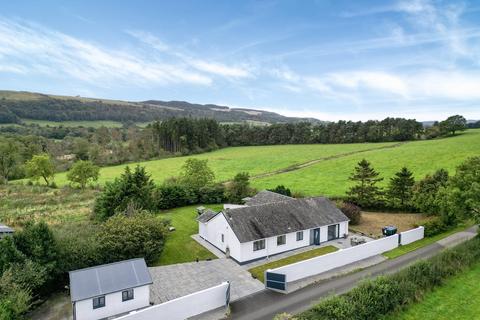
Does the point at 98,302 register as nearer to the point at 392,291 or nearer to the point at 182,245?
the point at 182,245

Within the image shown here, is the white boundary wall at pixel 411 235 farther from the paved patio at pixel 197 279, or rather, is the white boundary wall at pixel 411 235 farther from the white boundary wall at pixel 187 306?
the white boundary wall at pixel 187 306

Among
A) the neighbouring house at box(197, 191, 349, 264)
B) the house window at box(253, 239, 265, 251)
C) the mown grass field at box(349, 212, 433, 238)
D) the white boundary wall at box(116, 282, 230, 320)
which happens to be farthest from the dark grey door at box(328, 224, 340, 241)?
the white boundary wall at box(116, 282, 230, 320)

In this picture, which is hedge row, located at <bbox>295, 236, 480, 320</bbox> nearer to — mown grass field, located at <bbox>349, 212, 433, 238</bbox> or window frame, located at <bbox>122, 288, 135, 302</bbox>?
mown grass field, located at <bbox>349, 212, 433, 238</bbox>

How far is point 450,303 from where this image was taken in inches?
741

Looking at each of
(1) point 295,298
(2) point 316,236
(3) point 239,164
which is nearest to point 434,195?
(2) point 316,236

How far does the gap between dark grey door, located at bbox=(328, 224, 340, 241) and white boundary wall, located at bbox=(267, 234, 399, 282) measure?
15.1 feet

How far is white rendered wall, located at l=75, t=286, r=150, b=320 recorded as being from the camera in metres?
17.2

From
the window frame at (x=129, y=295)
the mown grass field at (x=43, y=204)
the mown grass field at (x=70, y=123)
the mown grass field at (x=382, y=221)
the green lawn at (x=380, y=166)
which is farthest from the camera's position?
the mown grass field at (x=70, y=123)

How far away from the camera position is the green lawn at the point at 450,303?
58.0 feet

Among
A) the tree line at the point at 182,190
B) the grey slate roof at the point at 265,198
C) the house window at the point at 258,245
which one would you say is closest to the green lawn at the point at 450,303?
the house window at the point at 258,245

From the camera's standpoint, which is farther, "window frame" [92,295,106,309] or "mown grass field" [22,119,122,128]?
"mown grass field" [22,119,122,128]

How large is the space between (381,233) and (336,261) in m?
9.75

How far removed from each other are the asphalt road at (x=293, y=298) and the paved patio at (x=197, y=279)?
1.04 metres

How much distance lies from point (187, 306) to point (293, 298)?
257 inches
